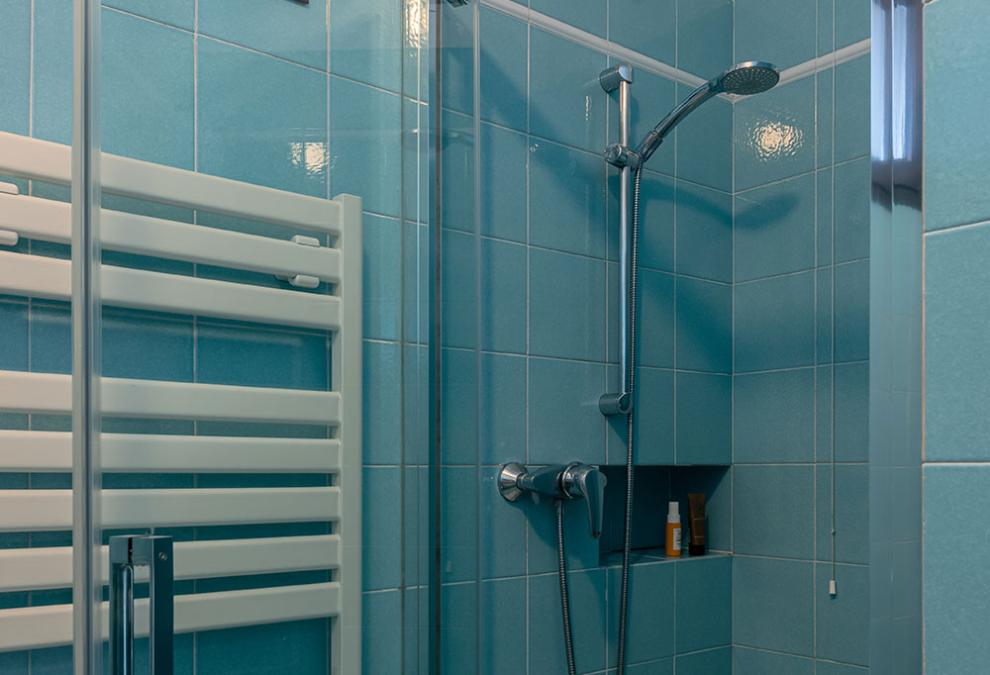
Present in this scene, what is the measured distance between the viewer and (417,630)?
3.34ft

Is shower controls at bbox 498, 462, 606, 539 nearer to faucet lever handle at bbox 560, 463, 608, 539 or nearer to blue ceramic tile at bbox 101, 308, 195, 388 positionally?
faucet lever handle at bbox 560, 463, 608, 539

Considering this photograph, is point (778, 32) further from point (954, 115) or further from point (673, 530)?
point (673, 530)

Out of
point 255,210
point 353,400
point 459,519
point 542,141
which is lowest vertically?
point 459,519

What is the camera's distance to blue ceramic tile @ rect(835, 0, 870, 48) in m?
1.18

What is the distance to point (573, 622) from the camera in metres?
1.41

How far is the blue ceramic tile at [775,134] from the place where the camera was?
4.19ft

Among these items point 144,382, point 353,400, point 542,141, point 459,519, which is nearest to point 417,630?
point 459,519

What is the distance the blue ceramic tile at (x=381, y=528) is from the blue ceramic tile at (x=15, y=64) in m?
0.63

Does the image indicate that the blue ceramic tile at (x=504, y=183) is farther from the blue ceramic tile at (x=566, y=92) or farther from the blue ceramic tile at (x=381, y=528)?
the blue ceramic tile at (x=381, y=528)

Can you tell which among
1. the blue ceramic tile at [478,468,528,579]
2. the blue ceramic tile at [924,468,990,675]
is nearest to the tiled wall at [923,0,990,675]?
the blue ceramic tile at [924,468,990,675]

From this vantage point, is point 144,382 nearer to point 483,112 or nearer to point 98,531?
point 98,531

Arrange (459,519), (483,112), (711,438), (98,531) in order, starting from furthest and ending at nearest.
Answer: (483,112) → (711,438) → (459,519) → (98,531)

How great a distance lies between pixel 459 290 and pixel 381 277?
0.63ft

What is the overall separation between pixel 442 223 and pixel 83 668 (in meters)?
0.62
